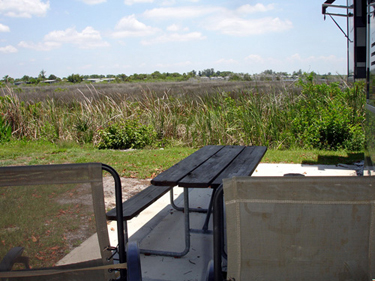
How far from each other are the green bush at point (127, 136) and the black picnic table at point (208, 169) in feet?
15.1

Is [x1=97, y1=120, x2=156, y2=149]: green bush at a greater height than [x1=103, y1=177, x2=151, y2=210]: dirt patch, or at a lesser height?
greater

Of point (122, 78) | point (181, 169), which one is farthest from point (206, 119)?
point (122, 78)

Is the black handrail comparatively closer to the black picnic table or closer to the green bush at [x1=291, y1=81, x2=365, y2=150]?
the black picnic table

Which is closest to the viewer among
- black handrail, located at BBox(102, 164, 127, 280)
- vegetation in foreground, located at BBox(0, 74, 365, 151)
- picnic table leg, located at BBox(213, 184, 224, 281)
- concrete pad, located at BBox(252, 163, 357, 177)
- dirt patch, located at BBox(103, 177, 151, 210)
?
picnic table leg, located at BBox(213, 184, 224, 281)

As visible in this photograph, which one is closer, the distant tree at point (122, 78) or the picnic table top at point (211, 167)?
the picnic table top at point (211, 167)

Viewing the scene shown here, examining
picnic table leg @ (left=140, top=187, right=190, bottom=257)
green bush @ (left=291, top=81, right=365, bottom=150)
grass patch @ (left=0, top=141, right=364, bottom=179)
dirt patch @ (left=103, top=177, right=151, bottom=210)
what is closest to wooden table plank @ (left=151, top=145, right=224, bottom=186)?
picnic table leg @ (left=140, top=187, right=190, bottom=257)

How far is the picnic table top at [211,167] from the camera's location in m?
2.86

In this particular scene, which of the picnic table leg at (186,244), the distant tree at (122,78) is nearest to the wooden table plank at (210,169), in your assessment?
the picnic table leg at (186,244)

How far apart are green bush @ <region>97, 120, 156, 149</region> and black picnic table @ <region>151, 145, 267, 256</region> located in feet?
15.1

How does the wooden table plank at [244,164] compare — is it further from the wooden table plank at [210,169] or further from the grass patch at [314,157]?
the grass patch at [314,157]

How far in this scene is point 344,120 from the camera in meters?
7.46

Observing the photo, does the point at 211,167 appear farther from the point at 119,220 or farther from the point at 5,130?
the point at 5,130

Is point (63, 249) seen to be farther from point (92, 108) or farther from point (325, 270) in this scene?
point (92, 108)

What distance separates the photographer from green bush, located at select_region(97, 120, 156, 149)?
8.77m
